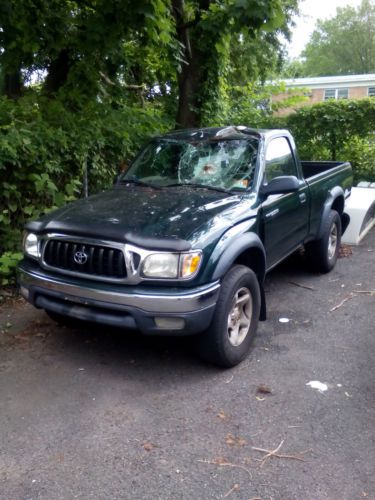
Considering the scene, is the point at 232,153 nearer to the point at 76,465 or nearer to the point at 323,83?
the point at 76,465

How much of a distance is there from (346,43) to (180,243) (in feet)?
196

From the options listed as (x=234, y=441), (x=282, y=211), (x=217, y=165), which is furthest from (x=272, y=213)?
(x=234, y=441)

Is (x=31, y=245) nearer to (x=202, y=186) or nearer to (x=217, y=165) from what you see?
(x=202, y=186)

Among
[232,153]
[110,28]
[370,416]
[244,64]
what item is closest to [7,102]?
[110,28]

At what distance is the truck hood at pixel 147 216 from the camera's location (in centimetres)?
343

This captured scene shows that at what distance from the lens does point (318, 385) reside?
364 centimetres

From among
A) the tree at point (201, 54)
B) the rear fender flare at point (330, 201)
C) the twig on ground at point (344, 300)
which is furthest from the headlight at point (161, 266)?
the tree at point (201, 54)

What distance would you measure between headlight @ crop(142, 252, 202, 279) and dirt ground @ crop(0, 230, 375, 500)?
879 mm

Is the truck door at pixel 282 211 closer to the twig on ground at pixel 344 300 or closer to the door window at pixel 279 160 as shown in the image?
the door window at pixel 279 160

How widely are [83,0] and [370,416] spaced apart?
7089 mm

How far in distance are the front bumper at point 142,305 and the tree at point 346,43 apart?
57620 millimetres

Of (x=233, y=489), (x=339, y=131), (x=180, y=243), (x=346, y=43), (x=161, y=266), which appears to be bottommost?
(x=233, y=489)

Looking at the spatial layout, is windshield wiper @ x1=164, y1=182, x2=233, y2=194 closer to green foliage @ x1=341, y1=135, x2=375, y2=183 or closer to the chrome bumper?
the chrome bumper

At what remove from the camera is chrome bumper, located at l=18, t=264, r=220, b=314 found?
130 inches
